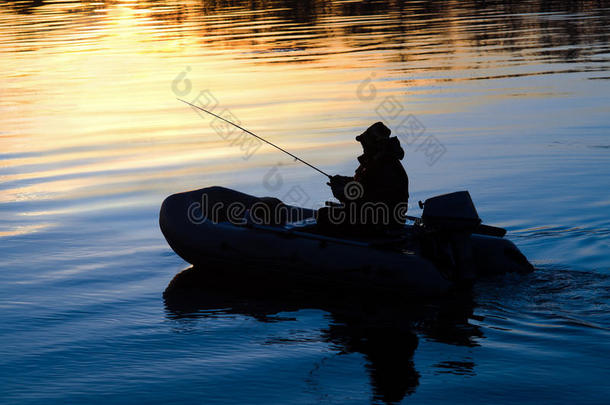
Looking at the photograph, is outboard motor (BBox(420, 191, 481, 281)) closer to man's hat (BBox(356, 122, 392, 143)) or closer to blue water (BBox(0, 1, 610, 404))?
blue water (BBox(0, 1, 610, 404))

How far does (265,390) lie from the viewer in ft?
22.2

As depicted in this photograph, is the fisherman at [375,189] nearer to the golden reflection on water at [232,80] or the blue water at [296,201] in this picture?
the blue water at [296,201]

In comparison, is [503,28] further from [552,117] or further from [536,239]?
[536,239]

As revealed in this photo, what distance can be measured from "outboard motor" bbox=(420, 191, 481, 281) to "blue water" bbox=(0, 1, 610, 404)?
28cm

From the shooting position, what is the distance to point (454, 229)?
844cm

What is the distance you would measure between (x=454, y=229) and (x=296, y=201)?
14.1 ft

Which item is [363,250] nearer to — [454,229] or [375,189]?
[375,189]

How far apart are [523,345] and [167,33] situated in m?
31.2

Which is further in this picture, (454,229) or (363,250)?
(363,250)

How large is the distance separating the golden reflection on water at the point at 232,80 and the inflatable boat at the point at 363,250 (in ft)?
12.4

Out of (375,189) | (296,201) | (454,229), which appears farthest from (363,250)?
(296,201)

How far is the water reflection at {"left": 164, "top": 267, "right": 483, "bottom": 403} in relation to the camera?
7.03 metres

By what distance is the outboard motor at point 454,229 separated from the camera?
8.38 m

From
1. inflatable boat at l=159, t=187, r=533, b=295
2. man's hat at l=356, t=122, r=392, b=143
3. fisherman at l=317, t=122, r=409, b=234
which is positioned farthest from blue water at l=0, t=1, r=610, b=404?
man's hat at l=356, t=122, r=392, b=143
